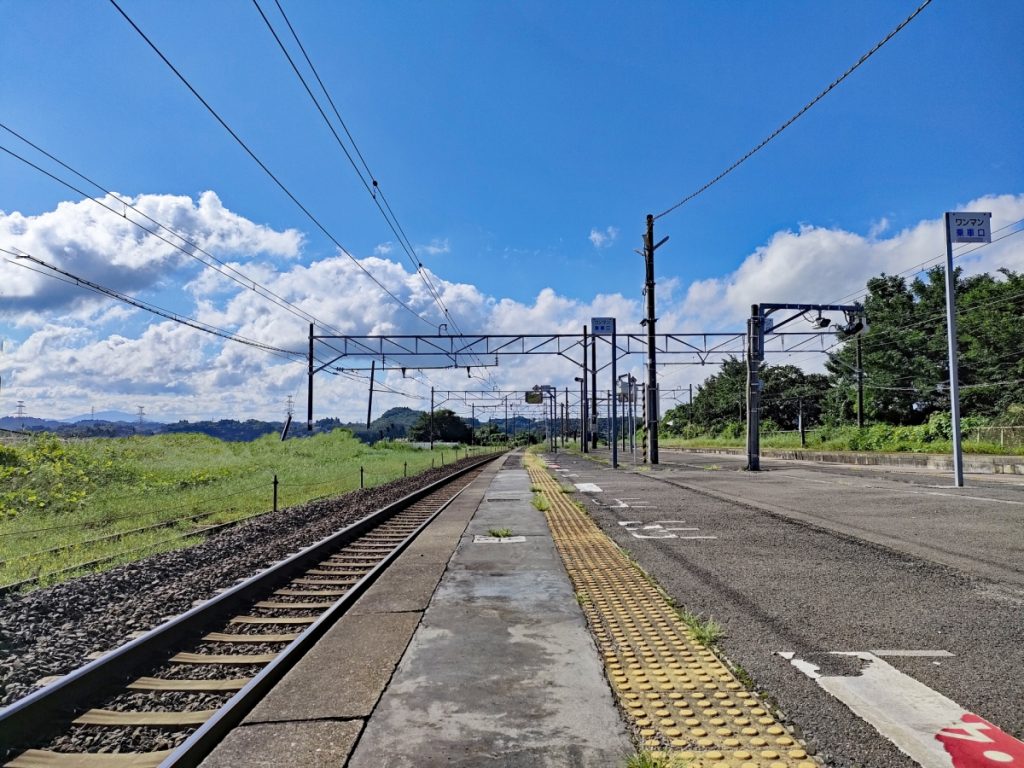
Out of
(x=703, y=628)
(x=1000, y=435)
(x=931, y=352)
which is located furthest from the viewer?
(x=931, y=352)

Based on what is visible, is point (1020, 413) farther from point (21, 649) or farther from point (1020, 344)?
point (21, 649)

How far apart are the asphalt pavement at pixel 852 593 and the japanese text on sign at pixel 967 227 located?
8.32 m

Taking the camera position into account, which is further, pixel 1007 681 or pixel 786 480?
pixel 786 480

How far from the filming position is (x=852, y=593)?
6.70 meters

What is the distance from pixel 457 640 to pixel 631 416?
115 ft

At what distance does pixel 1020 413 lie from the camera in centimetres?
3328

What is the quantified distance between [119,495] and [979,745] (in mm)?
19831

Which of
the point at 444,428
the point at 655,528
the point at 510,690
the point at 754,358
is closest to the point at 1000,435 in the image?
the point at 754,358

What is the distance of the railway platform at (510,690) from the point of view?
3406 millimetres

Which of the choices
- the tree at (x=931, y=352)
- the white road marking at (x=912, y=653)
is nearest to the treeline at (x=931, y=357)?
the tree at (x=931, y=352)

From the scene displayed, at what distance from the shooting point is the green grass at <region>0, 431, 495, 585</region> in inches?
447

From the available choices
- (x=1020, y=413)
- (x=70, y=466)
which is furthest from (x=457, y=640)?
(x=1020, y=413)

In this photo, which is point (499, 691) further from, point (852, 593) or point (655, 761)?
point (852, 593)

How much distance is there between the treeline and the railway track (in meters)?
30.6
